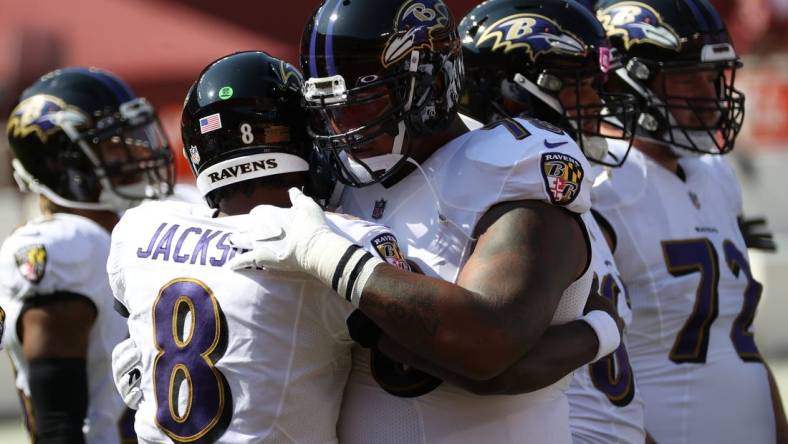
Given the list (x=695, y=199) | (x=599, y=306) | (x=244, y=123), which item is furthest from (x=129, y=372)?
(x=695, y=199)

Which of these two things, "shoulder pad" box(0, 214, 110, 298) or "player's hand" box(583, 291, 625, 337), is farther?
"shoulder pad" box(0, 214, 110, 298)

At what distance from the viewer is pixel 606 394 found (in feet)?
10.3

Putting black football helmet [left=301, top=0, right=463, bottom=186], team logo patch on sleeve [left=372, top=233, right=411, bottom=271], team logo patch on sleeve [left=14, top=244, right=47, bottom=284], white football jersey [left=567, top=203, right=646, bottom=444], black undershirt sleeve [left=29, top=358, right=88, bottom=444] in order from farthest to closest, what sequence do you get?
team logo patch on sleeve [left=14, top=244, right=47, bottom=284] → black undershirt sleeve [left=29, top=358, right=88, bottom=444] → white football jersey [left=567, top=203, right=646, bottom=444] → black football helmet [left=301, top=0, right=463, bottom=186] → team logo patch on sleeve [left=372, top=233, right=411, bottom=271]

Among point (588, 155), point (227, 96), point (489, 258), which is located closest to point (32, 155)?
point (227, 96)

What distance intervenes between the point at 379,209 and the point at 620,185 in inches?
46.3

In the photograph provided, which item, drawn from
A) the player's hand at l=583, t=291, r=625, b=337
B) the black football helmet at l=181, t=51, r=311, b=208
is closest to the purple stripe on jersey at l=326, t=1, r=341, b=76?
the black football helmet at l=181, t=51, r=311, b=208

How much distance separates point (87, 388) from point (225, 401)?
131 centimetres

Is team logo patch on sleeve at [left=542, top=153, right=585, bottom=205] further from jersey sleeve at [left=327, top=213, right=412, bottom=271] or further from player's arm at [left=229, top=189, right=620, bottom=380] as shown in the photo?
jersey sleeve at [left=327, top=213, right=412, bottom=271]

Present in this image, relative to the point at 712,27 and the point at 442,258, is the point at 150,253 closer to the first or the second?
the point at 442,258

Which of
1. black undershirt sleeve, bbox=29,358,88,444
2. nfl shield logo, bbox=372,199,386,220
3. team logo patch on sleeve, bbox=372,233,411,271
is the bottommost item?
black undershirt sleeve, bbox=29,358,88,444

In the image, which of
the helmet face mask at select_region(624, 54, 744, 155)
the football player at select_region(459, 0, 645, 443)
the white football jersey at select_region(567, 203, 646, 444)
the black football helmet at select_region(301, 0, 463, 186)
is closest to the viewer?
the black football helmet at select_region(301, 0, 463, 186)

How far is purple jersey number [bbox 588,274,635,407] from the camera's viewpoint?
123 inches

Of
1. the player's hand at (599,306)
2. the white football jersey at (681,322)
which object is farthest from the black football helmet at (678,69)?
the player's hand at (599,306)

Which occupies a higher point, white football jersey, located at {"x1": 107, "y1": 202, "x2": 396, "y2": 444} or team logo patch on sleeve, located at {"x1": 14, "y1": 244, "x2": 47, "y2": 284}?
white football jersey, located at {"x1": 107, "y1": 202, "x2": 396, "y2": 444}
